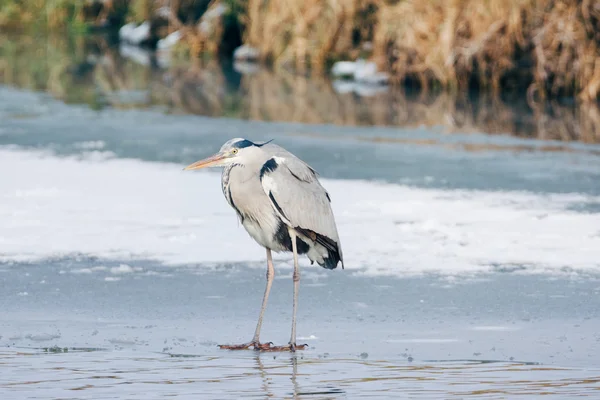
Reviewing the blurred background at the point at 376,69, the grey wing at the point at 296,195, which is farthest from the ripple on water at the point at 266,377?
the blurred background at the point at 376,69

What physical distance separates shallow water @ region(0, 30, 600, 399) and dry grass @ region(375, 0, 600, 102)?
3730 mm

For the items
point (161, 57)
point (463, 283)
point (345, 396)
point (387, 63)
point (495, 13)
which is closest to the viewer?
point (345, 396)

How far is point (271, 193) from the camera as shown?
5938 millimetres

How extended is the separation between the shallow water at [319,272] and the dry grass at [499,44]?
3730 millimetres

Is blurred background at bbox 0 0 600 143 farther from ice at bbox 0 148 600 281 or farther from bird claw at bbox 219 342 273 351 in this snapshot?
bird claw at bbox 219 342 273 351

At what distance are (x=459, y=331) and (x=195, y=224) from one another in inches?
123

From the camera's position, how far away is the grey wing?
5926 mm

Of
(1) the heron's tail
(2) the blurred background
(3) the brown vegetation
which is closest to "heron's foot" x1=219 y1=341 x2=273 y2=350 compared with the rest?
(1) the heron's tail

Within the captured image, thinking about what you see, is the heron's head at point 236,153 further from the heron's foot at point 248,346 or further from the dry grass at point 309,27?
the dry grass at point 309,27

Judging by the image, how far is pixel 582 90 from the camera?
57.5 ft

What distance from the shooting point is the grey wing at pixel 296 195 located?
5.93 meters

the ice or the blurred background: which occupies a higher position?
the blurred background

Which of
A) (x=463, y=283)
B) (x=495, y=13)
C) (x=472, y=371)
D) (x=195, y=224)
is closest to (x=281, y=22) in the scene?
(x=495, y=13)

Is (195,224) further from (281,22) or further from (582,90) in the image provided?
(281,22)
